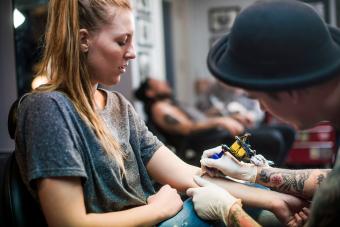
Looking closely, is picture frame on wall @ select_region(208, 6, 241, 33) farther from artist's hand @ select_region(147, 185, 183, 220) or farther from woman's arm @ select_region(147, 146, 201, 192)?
artist's hand @ select_region(147, 185, 183, 220)

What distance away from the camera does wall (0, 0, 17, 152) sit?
138 cm

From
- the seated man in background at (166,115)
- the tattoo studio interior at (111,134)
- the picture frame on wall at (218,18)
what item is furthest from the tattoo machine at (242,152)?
the picture frame on wall at (218,18)

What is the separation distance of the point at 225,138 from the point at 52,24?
177cm

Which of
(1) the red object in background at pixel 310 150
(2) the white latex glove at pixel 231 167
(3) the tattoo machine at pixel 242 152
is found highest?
(3) the tattoo machine at pixel 242 152

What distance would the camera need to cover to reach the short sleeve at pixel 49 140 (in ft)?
3.38

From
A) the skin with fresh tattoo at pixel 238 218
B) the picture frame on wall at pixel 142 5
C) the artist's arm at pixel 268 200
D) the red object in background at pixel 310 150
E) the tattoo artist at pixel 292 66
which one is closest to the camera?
the tattoo artist at pixel 292 66

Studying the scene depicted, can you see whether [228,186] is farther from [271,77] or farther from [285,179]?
[271,77]

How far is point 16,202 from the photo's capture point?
1182 millimetres

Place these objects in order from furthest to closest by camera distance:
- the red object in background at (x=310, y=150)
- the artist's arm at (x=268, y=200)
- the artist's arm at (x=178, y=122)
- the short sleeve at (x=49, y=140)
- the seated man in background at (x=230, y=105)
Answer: the red object in background at (x=310, y=150)
the seated man in background at (x=230, y=105)
the artist's arm at (x=178, y=122)
the artist's arm at (x=268, y=200)
the short sleeve at (x=49, y=140)

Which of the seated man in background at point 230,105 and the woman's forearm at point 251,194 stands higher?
the woman's forearm at point 251,194

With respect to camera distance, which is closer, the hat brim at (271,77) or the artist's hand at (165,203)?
the hat brim at (271,77)

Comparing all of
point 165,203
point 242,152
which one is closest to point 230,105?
point 242,152

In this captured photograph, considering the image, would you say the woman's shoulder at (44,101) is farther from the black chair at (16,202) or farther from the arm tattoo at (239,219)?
the arm tattoo at (239,219)

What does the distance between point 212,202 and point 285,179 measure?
23 centimetres
